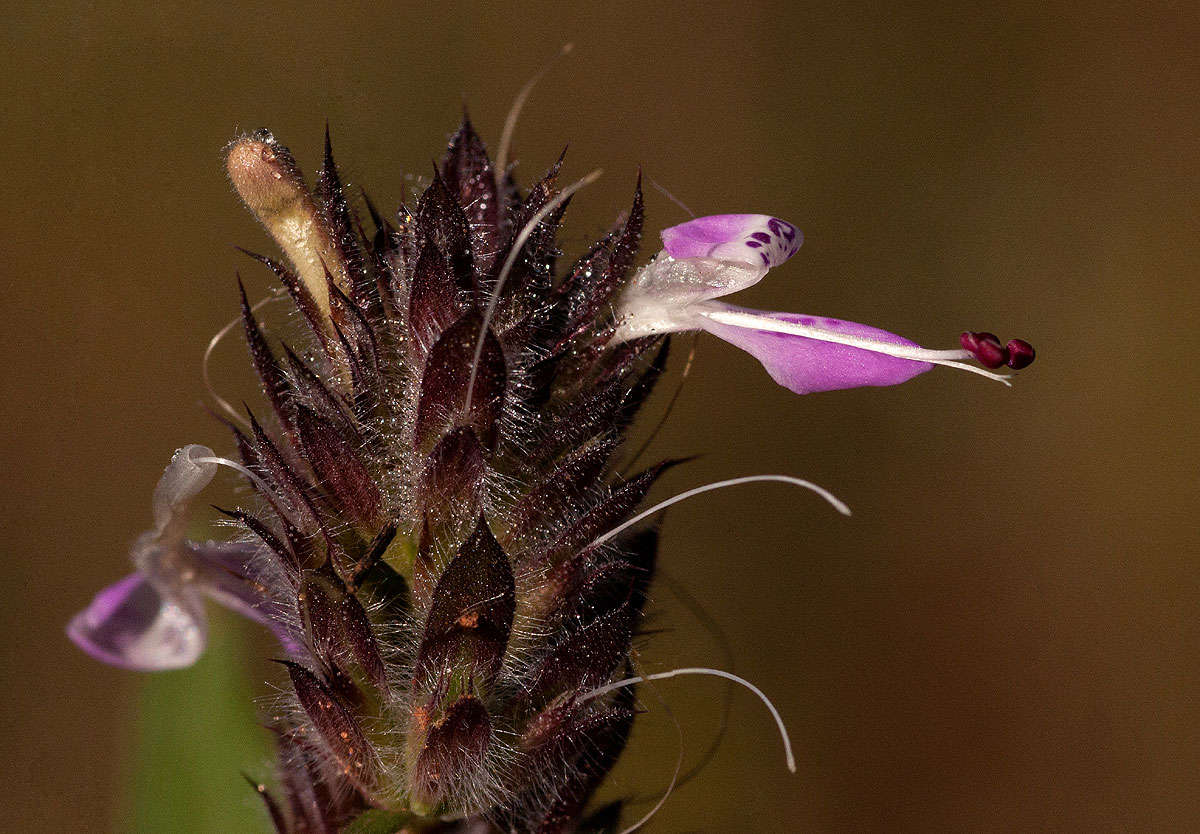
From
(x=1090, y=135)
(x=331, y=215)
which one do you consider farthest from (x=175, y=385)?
(x=1090, y=135)

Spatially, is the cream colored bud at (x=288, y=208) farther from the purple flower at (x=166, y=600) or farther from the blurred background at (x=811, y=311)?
the blurred background at (x=811, y=311)

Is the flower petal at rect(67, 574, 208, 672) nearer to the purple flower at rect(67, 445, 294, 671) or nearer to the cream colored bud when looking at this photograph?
the purple flower at rect(67, 445, 294, 671)

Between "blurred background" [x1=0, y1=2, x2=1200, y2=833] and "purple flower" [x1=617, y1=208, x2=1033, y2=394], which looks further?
"blurred background" [x1=0, y1=2, x2=1200, y2=833]

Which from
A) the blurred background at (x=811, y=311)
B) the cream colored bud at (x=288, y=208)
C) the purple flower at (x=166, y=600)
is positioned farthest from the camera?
the blurred background at (x=811, y=311)

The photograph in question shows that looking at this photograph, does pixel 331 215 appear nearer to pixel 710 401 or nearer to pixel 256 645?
pixel 256 645

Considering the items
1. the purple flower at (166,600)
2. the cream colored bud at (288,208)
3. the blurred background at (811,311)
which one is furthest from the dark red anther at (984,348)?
the blurred background at (811,311)

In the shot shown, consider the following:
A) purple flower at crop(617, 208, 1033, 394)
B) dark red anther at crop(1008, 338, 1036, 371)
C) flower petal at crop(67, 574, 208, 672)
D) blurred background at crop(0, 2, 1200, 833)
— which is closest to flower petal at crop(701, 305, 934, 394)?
purple flower at crop(617, 208, 1033, 394)

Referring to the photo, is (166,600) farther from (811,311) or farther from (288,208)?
(811,311)

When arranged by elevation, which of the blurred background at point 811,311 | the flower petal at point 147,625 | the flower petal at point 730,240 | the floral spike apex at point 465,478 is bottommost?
the blurred background at point 811,311

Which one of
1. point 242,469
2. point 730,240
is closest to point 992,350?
point 730,240
